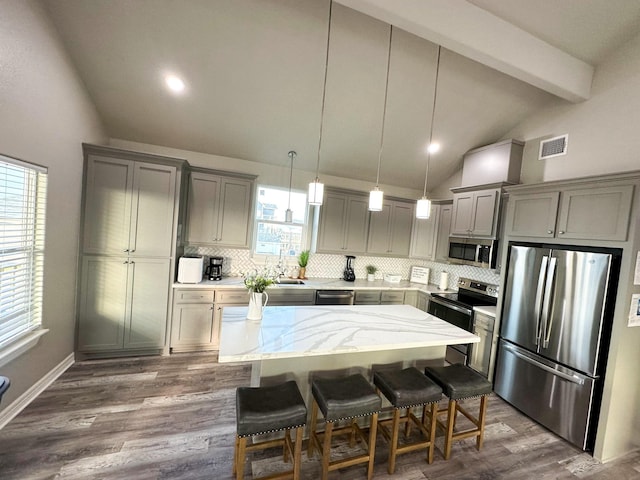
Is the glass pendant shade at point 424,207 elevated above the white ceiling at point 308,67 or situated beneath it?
situated beneath

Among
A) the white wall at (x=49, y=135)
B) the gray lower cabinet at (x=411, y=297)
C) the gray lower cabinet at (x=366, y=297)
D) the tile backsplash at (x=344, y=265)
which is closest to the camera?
the white wall at (x=49, y=135)

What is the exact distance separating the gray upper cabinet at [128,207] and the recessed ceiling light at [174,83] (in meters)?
0.86

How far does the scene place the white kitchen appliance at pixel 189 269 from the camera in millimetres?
3373

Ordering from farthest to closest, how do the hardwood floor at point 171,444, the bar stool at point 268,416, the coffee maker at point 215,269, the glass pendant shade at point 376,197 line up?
the coffee maker at point 215,269
the glass pendant shade at point 376,197
the hardwood floor at point 171,444
the bar stool at point 268,416

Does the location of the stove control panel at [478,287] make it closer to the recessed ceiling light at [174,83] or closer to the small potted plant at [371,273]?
the small potted plant at [371,273]

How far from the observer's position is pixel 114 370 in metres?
2.96

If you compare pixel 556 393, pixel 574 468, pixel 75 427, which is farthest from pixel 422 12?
pixel 75 427

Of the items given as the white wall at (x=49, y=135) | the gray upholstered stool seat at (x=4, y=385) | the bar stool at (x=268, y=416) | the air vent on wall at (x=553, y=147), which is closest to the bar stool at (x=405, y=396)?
the bar stool at (x=268, y=416)

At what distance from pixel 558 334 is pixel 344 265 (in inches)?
116

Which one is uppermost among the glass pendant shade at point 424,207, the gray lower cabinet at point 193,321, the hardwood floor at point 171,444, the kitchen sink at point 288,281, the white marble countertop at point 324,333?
the glass pendant shade at point 424,207

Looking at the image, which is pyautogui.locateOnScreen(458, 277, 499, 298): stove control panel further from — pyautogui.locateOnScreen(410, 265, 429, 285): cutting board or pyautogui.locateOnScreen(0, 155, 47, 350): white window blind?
pyautogui.locateOnScreen(0, 155, 47, 350): white window blind

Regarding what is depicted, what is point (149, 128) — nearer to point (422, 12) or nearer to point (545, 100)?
point (422, 12)

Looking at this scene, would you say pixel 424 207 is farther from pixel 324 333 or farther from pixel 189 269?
pixel 189 269

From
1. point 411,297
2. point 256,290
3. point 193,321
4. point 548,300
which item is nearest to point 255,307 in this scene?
point 256,290
